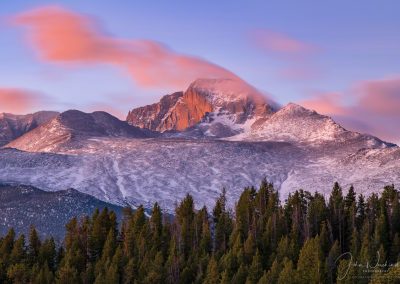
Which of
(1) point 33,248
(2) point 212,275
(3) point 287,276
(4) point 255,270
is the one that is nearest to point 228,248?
(4) point 255,270

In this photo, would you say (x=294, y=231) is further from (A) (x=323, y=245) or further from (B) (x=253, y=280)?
(B) (x=253, y=280)

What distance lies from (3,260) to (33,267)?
10.0 m

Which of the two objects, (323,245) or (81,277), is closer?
(81,277)

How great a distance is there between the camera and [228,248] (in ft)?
590

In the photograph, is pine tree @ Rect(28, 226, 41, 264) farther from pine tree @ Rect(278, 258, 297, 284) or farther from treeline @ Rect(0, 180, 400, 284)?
pine tree @ Rect(278, 258, 297, 284)

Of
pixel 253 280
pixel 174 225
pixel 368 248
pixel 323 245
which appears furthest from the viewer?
pixel 174 225

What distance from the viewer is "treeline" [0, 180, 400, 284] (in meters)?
146

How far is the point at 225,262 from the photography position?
152750 millimetres

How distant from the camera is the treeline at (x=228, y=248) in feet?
478

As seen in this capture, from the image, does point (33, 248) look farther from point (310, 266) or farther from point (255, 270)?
point (310, 266)

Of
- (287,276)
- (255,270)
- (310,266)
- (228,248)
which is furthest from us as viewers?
(228,248)

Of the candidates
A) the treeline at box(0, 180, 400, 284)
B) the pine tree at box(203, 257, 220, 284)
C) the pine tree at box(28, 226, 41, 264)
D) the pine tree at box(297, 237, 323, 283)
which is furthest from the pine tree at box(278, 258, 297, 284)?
the pine tree at box(28, 226, 41, 264)

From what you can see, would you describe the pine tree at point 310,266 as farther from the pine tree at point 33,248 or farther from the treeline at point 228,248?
the pine tree at point 33,248

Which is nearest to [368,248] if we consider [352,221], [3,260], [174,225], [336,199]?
[352,221]
